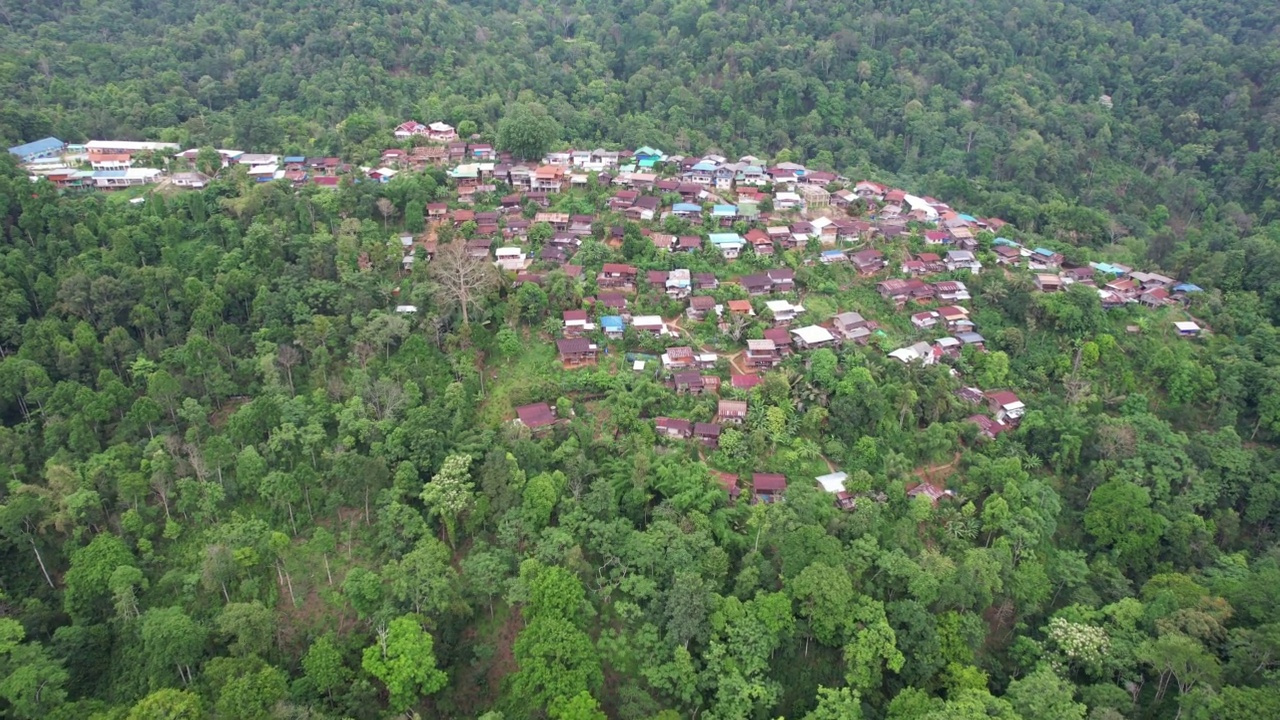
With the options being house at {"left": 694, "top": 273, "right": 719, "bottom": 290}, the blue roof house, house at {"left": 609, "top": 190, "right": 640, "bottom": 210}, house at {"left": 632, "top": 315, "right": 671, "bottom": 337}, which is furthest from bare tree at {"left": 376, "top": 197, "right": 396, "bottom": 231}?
house at {"left": 694, "top": 273, "right": 719, "bottom": 290}

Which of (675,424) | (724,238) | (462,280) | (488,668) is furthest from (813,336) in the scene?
(488,668)

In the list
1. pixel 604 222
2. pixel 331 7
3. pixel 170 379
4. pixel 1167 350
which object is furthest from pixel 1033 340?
pixel 331 7

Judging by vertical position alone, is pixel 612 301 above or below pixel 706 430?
above

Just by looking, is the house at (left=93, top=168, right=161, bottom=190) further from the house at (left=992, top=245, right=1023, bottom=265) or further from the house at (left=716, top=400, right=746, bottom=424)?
the house at (left=992, top=245, right=1023, bottom=265)

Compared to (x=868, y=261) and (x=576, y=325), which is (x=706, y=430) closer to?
(x=576, y=325)

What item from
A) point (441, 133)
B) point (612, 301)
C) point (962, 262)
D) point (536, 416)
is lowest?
point (536, 416)

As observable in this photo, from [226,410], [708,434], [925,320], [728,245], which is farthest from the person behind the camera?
[728,245]

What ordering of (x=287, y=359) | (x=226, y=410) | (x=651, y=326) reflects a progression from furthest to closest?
(x=651, y=326) → (x=287, y=359) → (x=226, y=410)
